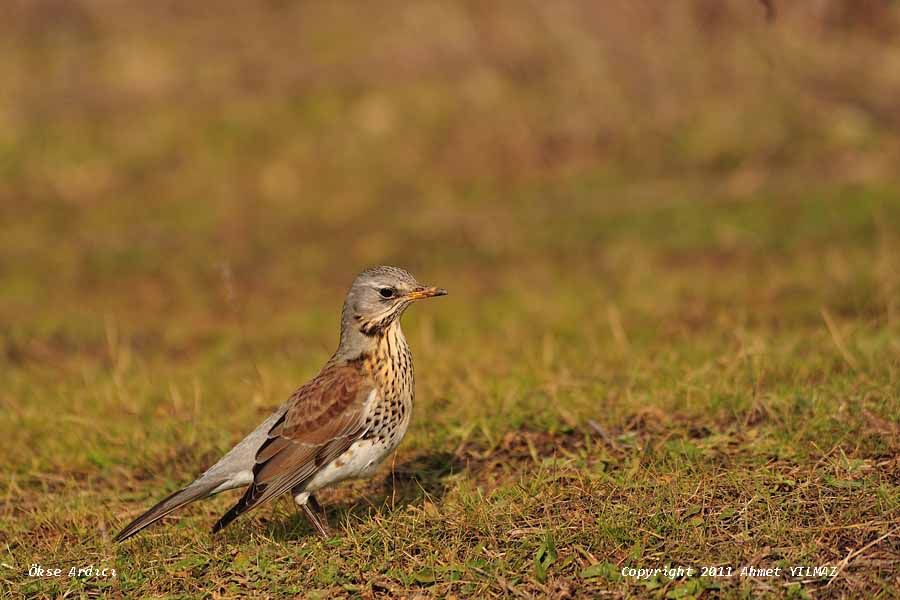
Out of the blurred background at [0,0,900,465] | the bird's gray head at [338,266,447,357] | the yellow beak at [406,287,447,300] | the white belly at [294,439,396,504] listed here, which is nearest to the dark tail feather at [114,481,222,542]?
the white belly at [294,439,396,504]

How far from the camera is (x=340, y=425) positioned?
5.49 meters

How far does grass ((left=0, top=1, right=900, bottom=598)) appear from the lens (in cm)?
512

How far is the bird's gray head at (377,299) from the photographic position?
577 cm

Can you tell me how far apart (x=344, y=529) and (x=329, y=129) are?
11.4 meters

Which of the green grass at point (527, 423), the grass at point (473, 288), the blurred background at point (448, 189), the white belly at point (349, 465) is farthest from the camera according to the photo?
the blurred background at point (448, 189)

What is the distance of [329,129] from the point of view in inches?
639

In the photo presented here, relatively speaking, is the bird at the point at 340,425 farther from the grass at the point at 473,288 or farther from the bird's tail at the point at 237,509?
the grass at the point at 473,288

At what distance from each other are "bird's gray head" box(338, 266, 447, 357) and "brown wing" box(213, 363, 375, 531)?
0.19 meters

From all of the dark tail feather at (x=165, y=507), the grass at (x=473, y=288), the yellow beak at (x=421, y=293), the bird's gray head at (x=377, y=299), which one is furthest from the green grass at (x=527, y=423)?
the yellow beak at (x=421, y=293)

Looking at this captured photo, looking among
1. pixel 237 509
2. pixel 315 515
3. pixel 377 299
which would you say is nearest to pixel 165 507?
pixel 237 509

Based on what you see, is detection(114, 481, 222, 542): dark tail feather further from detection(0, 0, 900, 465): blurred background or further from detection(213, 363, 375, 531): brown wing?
detection(0, 0, 900, 465): blurred background

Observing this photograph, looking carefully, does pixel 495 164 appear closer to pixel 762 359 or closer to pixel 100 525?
pixel 762 359

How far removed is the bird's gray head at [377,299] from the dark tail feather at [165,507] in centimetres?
103

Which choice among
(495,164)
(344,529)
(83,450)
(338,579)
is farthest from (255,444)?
(495,164)
